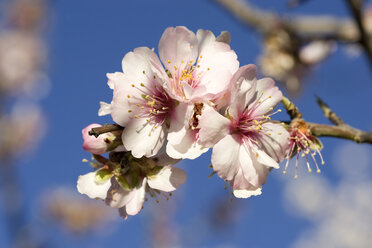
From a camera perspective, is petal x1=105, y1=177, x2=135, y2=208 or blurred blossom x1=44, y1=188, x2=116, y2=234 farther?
blurred blossom x1=44, y1=188, x2=116, y2=234

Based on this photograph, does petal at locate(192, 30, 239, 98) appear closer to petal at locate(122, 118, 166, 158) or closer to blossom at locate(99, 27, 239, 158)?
blossom at locate(99, 27, 239, 158)

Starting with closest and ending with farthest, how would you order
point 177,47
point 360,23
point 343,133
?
point 177,47
point 343,133
point 360,23

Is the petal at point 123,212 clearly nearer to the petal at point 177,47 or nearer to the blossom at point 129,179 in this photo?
the blossom at point 129,179

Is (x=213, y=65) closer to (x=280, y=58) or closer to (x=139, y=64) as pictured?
(x=139, y=64)

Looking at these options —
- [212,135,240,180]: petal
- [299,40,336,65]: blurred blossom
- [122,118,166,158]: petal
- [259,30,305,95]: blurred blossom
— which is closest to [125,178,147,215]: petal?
[122,118,166,158]: petal

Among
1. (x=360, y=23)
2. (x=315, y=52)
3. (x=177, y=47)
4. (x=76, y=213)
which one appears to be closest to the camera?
(x=177, y=47)

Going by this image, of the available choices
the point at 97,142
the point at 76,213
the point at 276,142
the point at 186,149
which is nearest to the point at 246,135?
the point at 276,142

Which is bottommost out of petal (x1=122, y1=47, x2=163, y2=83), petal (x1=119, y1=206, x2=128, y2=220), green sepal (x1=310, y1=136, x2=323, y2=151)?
petal (x1=119, y1=206, x2=128, y2=220)
